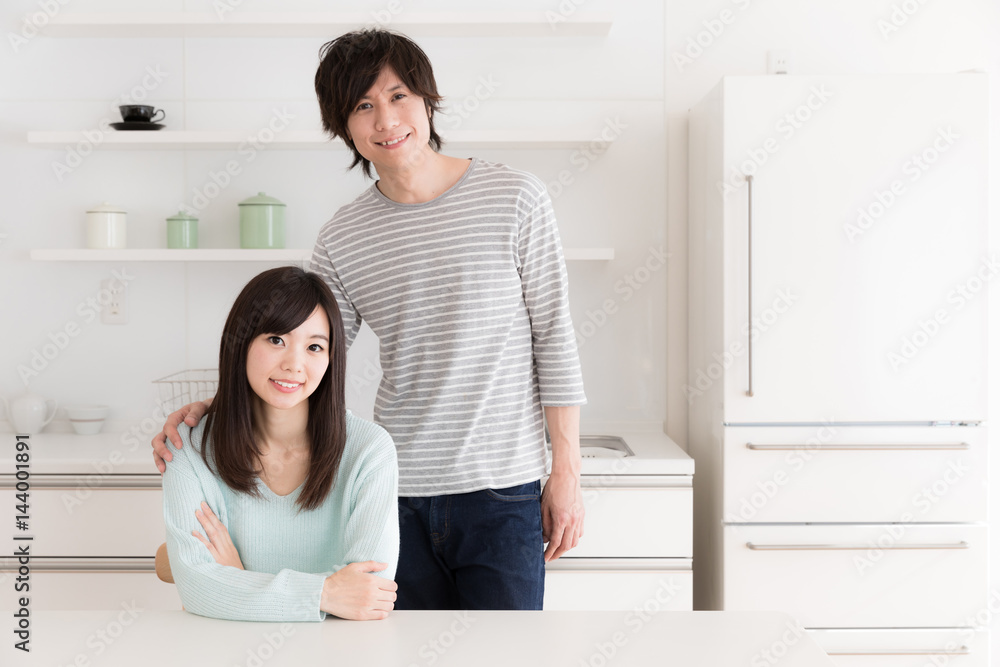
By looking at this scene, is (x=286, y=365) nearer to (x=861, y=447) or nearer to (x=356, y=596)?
(x=356, y=596)

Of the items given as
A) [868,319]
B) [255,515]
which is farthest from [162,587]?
[868,319]

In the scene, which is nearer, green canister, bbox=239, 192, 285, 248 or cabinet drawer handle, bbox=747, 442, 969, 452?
cabinet drawer handle, bbox=747, 442, 969, 452

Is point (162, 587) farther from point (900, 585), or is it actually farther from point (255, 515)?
point (900, 585)

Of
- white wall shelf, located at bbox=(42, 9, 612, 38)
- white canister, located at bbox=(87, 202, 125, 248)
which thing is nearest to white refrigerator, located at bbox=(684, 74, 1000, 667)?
white wall shelf, located at bbox=(42, 9, 612, 38)

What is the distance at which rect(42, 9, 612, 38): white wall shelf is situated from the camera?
2418 millimetres

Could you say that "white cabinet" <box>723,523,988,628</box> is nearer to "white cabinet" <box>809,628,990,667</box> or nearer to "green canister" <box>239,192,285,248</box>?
"white cabinet" <box>809,628,990,667</box>

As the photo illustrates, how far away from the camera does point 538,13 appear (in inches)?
95.7

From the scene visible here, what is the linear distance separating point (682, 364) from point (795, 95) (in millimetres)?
909

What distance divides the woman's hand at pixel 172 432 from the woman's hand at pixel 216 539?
97 mm

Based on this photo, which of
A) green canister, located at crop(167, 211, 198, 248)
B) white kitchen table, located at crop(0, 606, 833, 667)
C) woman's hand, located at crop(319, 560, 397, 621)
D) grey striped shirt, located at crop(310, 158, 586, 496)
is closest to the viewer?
white kitchen table, located at crop(0, 606, 833, 667)

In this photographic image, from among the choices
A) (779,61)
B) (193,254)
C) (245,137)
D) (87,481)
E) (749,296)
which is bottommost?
(87,481)

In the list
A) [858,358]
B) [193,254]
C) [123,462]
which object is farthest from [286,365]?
[858,358]

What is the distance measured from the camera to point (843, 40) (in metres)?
2.58

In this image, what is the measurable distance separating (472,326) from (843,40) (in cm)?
186
